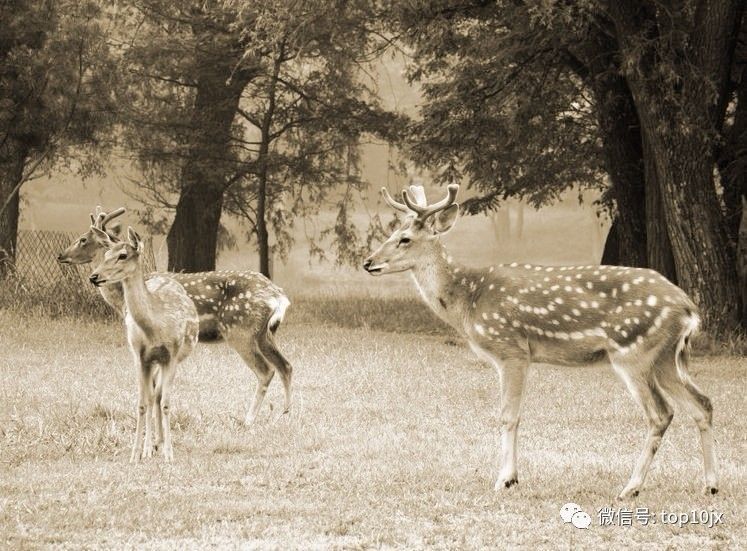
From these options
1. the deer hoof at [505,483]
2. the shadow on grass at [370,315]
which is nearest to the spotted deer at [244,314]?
the deer hoof at [505,483]

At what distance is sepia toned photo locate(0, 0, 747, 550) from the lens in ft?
25.1

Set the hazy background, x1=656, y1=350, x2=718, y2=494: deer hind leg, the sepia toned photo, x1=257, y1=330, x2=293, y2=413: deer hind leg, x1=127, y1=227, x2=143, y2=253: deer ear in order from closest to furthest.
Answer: the sepia toned photo
x1=656, y1=350, x2=718, y2=494: deer hind leg
x1=127, y1=227, x2=143, y2=253: deer ear
x1=257, y1=330, x2=293, y2=413: deer hind leg
the hazy background

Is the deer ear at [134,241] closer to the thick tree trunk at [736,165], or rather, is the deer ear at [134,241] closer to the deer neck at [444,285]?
the deer neck at [444,285]

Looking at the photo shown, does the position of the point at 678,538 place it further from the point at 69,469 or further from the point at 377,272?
the point at 69,469

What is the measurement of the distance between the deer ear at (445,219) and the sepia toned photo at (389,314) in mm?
19

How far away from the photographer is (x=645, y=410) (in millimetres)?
7863

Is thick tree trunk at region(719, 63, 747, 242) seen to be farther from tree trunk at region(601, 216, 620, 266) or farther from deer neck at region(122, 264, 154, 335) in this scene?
deer neck at region(122, 264, 154, 335)

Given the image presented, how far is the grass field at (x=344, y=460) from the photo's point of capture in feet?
22.9

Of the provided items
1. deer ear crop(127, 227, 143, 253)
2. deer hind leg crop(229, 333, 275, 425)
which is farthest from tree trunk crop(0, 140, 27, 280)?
deer ear crop(127, 227, 143, 253)

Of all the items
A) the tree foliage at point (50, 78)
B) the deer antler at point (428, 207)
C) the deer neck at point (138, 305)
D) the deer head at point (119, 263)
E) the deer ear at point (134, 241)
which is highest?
the tree foliage at point (50, 78)

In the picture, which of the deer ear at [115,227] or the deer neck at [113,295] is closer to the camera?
the deer neck at [113,295]

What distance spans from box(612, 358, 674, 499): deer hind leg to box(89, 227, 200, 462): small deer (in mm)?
3382

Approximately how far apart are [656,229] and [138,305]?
1125 centimetres

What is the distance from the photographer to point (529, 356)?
8320 millimetres
